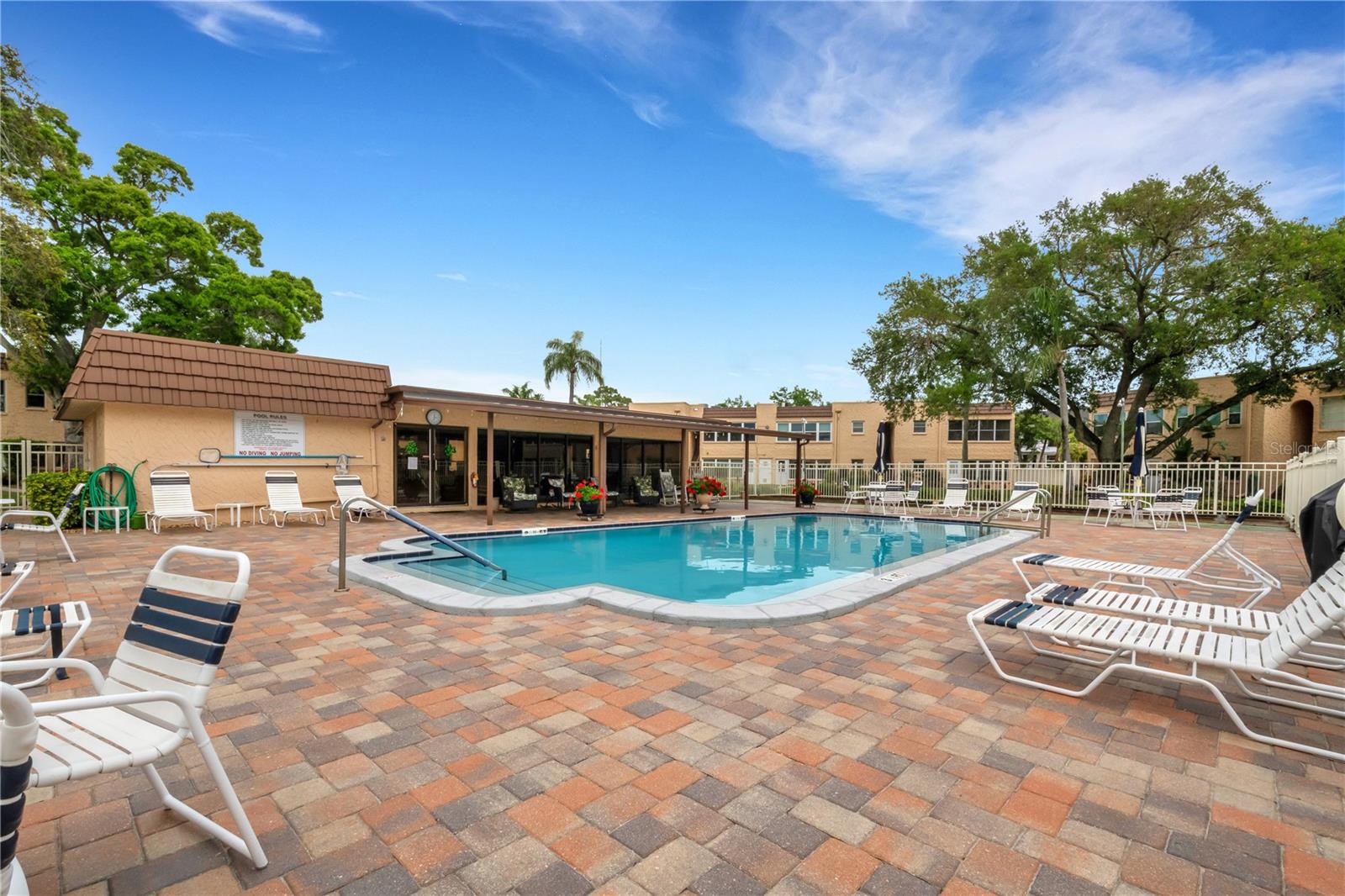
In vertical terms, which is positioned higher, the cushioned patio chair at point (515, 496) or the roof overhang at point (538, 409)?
the roof overhang at point (538, 409)

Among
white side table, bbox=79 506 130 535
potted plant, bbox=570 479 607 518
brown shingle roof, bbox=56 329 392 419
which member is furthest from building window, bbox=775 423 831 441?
white side table, bbox=79 506 130 535

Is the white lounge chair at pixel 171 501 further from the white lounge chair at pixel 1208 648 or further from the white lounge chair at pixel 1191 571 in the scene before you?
the white lounge chair at pixel 1191 571

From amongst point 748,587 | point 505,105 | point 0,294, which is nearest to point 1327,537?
point 748,587

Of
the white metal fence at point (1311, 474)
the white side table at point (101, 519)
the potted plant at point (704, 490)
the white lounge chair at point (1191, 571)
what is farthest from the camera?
the potted plant at point (704, 490)

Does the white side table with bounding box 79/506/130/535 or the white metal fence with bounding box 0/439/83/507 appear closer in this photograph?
the white side table with bounding box 79/506/130/535

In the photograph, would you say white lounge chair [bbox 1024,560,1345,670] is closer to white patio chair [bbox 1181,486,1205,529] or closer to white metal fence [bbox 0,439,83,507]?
white patio chair [bbox 1181,486,1205,529]

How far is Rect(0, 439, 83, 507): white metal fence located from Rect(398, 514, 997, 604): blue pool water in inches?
340

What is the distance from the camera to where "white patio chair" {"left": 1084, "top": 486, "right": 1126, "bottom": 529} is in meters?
13.3

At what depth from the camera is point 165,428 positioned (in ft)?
36.2

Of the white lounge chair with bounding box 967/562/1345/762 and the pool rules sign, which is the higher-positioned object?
the pool rules sign

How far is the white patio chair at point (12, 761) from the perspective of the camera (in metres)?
1.29

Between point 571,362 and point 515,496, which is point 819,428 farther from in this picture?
point 515,496

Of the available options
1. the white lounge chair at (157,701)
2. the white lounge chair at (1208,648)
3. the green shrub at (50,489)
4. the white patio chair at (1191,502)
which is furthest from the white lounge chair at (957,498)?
the green shrub at (50,489)

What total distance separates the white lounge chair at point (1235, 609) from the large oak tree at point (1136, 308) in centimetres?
2015
